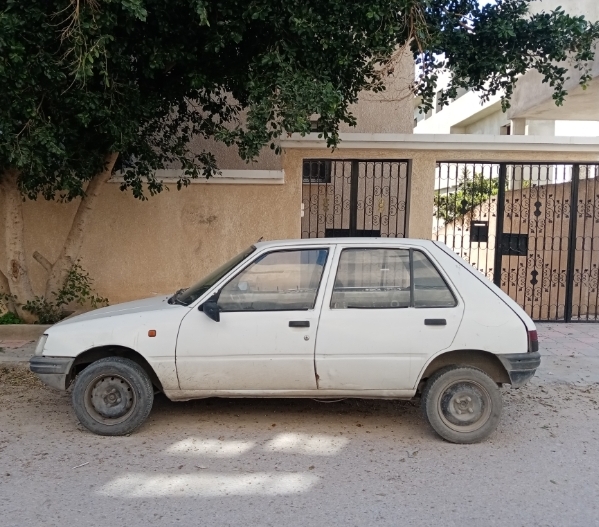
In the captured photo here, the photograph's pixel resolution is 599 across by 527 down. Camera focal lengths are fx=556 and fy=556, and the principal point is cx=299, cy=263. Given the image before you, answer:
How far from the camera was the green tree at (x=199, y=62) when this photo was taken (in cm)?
571

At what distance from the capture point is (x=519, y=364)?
4555 mm

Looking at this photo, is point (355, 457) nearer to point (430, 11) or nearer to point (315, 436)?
point (315, 436)

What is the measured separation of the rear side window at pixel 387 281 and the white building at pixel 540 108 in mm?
4362

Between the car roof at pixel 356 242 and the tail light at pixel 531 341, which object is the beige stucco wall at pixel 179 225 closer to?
the car roof at pixel 356 242

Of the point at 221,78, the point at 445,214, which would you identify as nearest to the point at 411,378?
the point at 221,78

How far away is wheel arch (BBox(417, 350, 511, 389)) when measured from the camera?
183 inches

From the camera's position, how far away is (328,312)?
455 centimetres

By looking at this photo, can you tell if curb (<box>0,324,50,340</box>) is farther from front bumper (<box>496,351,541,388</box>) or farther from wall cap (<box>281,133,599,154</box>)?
front bumper (<box>496,351,541,388</box>)

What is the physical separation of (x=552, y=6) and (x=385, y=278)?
9549mm

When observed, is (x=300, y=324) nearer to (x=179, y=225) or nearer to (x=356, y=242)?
(x=356, y=242)

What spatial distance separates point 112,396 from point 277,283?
1.66 m

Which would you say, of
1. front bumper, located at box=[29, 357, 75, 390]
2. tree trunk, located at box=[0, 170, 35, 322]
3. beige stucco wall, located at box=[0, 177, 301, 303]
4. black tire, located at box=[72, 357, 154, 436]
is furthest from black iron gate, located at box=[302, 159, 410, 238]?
front bumper, located at box=[29, 357, 75, 390]

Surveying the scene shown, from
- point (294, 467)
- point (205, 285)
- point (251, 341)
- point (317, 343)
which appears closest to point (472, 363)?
point (317, 343)

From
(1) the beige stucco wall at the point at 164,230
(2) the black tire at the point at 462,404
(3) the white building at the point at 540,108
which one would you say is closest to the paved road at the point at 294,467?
(2) the black tire at the point at 462,404
